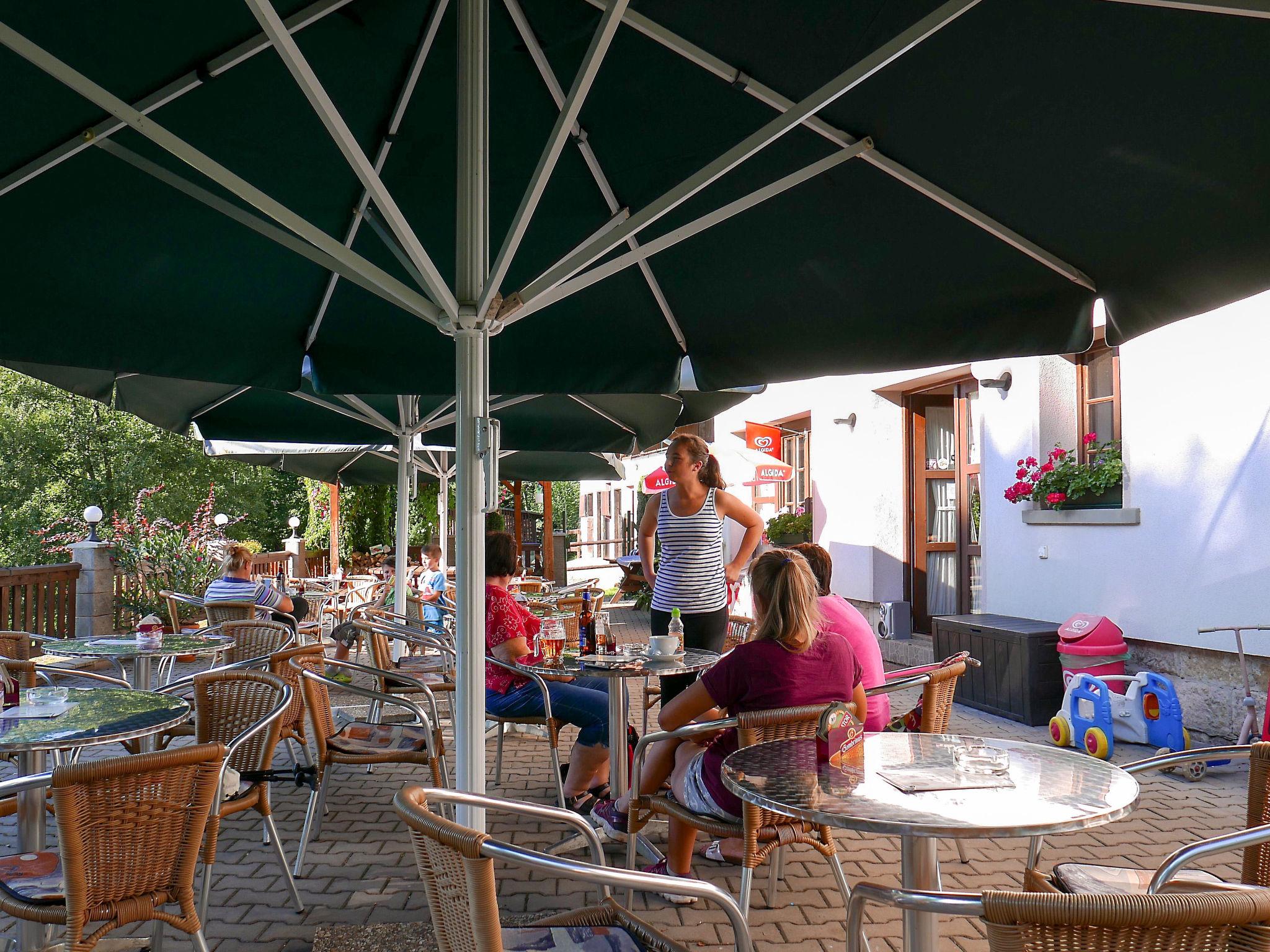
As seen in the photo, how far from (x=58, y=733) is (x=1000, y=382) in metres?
7.18

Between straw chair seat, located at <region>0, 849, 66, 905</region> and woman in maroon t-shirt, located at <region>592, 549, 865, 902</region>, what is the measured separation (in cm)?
179

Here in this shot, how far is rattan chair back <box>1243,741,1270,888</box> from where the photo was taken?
7.52 ft

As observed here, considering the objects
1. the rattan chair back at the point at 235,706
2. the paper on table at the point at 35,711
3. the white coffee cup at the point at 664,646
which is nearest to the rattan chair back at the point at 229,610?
the rattan chair back at the point at 235,706

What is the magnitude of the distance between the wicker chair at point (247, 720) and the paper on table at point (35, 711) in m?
0.47

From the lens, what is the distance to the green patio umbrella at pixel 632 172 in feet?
7.97

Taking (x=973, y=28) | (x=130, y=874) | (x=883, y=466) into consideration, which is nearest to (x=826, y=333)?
(x=973, y=28)

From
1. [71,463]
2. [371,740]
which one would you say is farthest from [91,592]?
[71,463]

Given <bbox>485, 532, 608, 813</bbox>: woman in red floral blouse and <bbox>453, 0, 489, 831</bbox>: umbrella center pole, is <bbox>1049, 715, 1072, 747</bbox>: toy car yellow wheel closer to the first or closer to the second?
<bbox>485, 532, 608, 813</bbox>: woman in red floral blouse

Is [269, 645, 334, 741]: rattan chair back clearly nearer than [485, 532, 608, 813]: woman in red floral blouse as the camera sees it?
Yes

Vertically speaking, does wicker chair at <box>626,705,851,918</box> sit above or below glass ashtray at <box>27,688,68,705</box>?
below

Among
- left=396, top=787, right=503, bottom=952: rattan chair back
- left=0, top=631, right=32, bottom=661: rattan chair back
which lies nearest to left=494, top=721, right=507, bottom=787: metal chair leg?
left=0, top=631, right=32, bottom=661: rattan chair back

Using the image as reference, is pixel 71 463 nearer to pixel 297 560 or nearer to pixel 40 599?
pixel 297 560

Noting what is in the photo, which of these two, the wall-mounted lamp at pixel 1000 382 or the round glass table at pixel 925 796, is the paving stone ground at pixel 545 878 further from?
the wall-mounted lamp at pixel 1000 382

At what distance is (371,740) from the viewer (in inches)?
166
